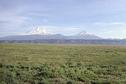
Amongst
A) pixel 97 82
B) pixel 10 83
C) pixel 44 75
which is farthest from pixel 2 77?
pixel 97 82

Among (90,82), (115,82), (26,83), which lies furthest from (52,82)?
(115,82)

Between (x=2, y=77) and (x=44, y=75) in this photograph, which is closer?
(x=2, y=77)

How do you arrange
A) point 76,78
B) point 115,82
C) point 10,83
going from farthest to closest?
point 76,78 < point 115,82 < point 10,83

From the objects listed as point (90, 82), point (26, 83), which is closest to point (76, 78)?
point (90, 82)

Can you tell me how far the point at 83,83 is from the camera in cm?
1594

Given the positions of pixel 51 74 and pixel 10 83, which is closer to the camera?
pixel 10 83

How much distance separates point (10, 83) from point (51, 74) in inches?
223

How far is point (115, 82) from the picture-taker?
15.7 meters

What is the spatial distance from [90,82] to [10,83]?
18.0 feet

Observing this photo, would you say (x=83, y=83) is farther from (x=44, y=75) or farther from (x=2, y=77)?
(x=2, y=77)

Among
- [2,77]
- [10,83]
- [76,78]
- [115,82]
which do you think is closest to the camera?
[10,83]

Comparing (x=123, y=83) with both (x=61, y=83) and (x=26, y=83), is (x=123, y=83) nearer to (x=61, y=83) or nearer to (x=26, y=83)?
(x=61, y=83)

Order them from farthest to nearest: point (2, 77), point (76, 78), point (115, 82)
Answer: point (76, 78) < point (115, 82) < point (2, 77)

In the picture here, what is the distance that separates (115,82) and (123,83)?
1.78ft
